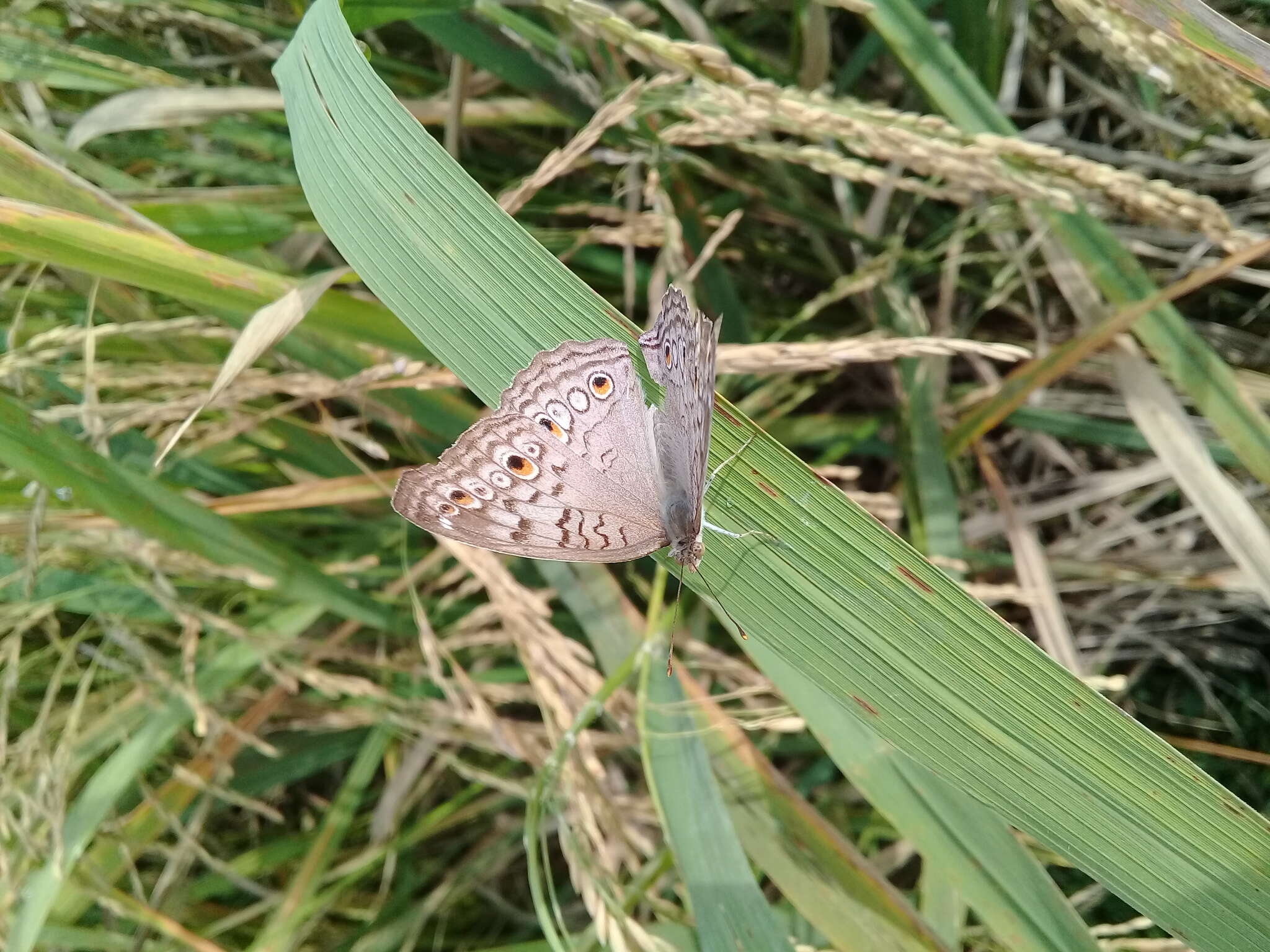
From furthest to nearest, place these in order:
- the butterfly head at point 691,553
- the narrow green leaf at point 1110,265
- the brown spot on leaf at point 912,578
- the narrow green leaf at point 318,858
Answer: the narrow green leaf at point 318,858 → the narrow green leaf at point 1110,265 → the butterfly head at point 691,553 → the brown spot on leaf at point 912,578

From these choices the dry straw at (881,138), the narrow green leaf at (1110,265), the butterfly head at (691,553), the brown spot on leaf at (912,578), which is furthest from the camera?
the narrow green leaf at (1110,265)

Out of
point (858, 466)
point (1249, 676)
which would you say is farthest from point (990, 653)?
point (1249, 676)

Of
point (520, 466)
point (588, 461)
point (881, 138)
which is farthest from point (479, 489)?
point (881, 138)

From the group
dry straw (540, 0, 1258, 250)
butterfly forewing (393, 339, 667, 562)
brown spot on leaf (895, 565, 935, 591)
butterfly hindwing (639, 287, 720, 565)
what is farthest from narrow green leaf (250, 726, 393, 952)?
dry straw (540, 0, 1258, 250)

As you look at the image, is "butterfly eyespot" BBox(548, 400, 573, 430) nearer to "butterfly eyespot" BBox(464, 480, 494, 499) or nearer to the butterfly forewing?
the butterfly forewing

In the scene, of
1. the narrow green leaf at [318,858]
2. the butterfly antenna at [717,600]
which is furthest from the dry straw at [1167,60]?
the narrow green leaf at [318,858]

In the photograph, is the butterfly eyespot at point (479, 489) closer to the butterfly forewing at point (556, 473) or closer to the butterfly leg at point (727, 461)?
the butterfly forewing at point (556, 473)

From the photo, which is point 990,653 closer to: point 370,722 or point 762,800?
point 762,800

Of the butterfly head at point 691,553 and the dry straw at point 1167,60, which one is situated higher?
the dry straw at point 1167,60
